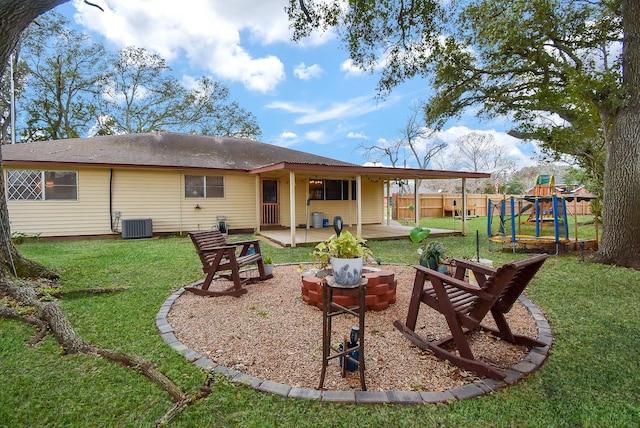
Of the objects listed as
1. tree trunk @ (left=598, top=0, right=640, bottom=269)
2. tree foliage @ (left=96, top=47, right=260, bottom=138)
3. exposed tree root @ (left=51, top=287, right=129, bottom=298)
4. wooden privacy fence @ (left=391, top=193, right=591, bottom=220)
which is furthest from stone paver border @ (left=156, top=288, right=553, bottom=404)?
tree foliage @ (left=96, top=47, right=260, bottom=138)

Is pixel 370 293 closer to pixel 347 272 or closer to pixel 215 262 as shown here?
pixel 347 272

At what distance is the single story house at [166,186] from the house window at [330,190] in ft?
0.13

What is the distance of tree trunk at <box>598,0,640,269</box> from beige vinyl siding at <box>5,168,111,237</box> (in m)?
12.6

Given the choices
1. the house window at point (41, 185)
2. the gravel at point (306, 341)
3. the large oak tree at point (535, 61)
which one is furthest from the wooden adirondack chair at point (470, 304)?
the house window at point (41, 185)

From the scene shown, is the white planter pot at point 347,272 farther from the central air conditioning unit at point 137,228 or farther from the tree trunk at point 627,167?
the central air conditioning unit at point 137,228

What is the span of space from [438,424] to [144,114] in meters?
25.2

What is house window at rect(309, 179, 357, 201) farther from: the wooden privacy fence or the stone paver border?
the stone paver border

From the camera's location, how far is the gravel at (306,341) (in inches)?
93.0

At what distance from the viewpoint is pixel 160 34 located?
17000mm

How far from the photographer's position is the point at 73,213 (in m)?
9.82

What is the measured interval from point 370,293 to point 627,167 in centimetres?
571

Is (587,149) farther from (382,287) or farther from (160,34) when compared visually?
(160,34)

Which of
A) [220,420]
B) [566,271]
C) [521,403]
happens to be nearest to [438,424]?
[521,403]

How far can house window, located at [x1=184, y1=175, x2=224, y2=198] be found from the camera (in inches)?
440
